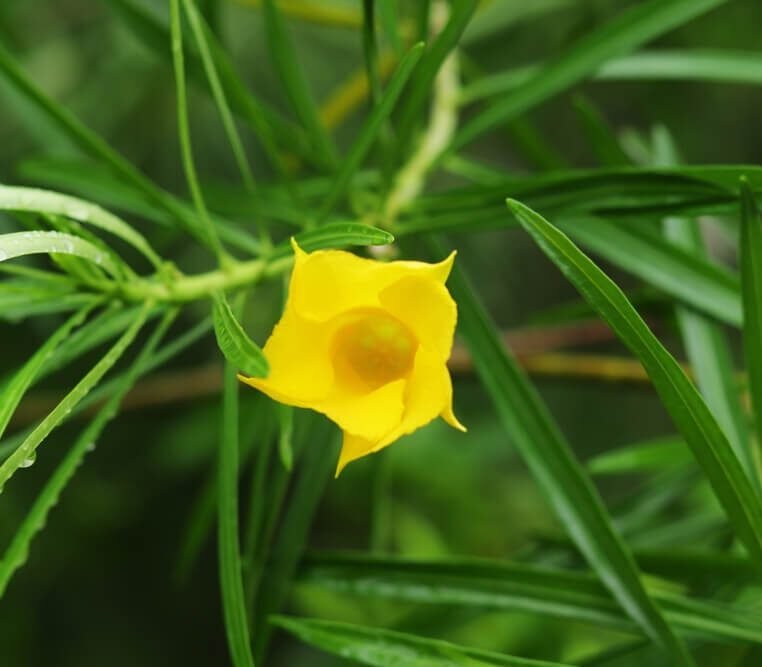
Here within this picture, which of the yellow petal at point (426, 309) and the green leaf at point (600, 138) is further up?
the green leaf at point (600, 138)

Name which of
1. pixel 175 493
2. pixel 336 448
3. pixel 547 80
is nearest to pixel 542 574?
pixel 336 448

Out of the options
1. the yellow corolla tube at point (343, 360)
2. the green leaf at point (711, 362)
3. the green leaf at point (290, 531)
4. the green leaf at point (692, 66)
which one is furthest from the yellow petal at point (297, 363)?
the green leaf at point (692, 66)

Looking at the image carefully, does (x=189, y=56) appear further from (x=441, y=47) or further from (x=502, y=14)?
(x=502, y=14)

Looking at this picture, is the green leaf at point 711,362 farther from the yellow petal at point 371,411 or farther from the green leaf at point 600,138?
the yellow petal at point 371,411

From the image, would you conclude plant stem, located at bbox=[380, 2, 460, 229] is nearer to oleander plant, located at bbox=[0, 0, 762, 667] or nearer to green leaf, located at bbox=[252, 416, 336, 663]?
oleander plant, located at bbox=[0, 0, 762, 667]

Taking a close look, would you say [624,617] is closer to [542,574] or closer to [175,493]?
[542,574]

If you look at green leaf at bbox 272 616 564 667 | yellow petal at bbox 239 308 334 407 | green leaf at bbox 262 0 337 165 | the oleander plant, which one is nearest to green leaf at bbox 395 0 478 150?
the oleander plant

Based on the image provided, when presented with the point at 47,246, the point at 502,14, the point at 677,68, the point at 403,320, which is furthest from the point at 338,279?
the point at 502,14
